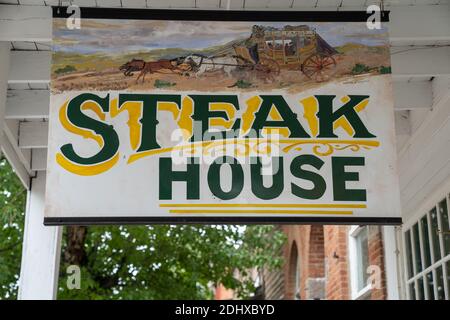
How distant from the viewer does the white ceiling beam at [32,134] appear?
728cm

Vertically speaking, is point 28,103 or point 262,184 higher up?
point 28,103

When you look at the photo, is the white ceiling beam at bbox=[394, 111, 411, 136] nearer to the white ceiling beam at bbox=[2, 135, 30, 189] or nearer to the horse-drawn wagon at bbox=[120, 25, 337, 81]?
the horse-drawn wagon at bbox=[120, 25, 337, 81]

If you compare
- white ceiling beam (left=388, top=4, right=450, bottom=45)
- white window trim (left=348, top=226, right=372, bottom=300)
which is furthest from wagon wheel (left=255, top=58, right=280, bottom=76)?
white window trim (left=348, top=226, right=372, bottom=300)

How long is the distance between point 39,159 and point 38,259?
105 centimetres

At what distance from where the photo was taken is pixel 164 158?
4.12m

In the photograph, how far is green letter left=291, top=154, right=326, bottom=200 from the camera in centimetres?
404

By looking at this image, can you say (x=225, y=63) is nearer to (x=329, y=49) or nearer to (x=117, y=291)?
(x=329, y=49)

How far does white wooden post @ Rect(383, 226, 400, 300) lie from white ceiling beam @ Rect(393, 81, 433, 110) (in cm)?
275

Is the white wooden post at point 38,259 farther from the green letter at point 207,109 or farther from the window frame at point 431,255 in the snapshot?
the green letter at point 207,109

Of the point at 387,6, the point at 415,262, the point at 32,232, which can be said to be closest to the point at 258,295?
the point at 415,262

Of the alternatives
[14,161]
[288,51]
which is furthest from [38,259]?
[288,51]

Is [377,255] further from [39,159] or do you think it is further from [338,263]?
[39,159]

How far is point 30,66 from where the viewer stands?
5.72 meters

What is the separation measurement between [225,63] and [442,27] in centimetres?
159
